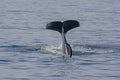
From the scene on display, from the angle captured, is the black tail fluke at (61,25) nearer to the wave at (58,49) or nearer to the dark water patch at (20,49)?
the wave at (58,49)

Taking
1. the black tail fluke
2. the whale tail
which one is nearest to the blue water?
the whale tail

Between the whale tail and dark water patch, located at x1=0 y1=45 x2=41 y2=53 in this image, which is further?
dark water patch, located at x1=0 y1=45 x2=41 y2=53

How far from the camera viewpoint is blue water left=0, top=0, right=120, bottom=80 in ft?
74.6

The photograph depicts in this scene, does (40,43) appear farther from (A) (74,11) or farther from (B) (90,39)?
(A) (74,11)

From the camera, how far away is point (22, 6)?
173 feet

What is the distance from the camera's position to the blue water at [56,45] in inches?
896

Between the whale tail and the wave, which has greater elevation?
the whale tail

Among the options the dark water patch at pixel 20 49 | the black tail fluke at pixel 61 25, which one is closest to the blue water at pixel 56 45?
the dark water patch at pixel 20 49

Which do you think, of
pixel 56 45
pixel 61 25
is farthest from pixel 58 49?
pixel 56 45

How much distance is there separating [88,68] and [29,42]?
23.9 feet

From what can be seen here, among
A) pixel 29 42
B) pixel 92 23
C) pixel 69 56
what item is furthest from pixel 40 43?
pixel 92 23

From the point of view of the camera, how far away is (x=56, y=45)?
30359mm

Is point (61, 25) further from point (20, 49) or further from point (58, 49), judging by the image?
point (20, 49)

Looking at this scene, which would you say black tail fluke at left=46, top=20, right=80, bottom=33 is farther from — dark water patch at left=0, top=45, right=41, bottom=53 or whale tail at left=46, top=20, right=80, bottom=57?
dark water patch at left=0, top=45, right=41, bottom=53
